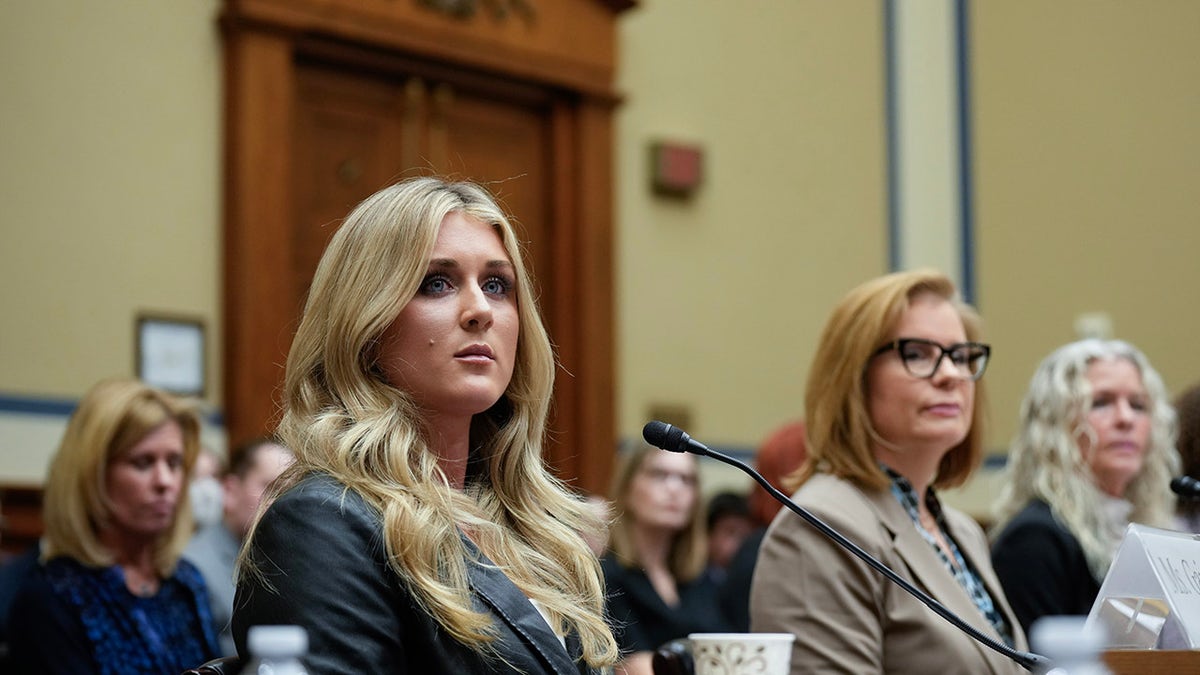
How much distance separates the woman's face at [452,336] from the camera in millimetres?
1966

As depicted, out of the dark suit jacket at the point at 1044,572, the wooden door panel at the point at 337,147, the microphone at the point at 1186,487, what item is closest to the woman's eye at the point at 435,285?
the microphone at the point at 1186,487

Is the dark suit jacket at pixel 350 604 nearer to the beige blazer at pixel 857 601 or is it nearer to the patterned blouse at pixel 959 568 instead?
the beige blazer at pixel 857 601

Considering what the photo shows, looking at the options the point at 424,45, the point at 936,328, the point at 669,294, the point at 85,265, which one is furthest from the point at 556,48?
the point at 936,328

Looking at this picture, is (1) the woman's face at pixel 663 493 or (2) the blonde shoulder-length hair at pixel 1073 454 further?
(1) the woman's face at pixel 663 493

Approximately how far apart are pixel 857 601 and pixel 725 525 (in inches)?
126

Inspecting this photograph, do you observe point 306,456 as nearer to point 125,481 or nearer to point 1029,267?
point 125,481

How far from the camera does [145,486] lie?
350cm

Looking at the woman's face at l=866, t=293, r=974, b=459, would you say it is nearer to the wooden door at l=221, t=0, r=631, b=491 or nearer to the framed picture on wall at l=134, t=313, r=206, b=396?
the wooden door at l=221, t=0, r=631, b=491

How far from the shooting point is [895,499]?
2.72 m

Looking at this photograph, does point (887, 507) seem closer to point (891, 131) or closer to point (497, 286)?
point (497, 286)

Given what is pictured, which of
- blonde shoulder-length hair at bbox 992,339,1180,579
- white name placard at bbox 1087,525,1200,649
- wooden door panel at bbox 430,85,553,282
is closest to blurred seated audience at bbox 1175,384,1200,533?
blonde shoulder-length hair at bbox 992,339,1180,579

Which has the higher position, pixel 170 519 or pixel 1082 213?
pixel 1082 213

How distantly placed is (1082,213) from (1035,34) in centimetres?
83

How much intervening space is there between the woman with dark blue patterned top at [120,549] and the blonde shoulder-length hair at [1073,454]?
181cm
